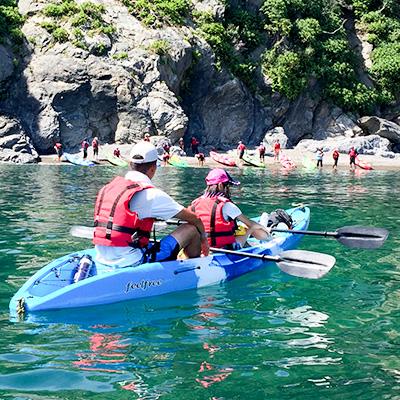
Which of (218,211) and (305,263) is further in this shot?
(218,211)

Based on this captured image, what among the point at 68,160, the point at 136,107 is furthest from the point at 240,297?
the point at 136,107

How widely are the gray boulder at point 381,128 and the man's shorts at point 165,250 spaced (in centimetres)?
3632

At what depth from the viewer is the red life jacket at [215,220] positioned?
7.61 metres

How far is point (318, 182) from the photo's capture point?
24.3m

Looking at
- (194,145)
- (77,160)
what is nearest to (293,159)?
(194,145)

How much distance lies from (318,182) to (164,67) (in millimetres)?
16113

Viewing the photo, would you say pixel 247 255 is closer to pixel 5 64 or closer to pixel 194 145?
pixel 194 145

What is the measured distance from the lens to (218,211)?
7.64m

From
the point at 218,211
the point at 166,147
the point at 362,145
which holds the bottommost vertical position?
the point at 218,211

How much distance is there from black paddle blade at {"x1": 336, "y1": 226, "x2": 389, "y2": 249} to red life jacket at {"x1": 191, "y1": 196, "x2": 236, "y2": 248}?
1609 mm

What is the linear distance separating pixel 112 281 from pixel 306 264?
2214 mm

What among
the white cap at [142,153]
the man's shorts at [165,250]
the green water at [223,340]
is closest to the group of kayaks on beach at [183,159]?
the green water at [223,340]

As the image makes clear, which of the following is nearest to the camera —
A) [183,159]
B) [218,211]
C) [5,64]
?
[218,211]

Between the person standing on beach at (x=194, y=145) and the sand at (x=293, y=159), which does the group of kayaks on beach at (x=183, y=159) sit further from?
the person standing on beach at (x=194, y=145)
